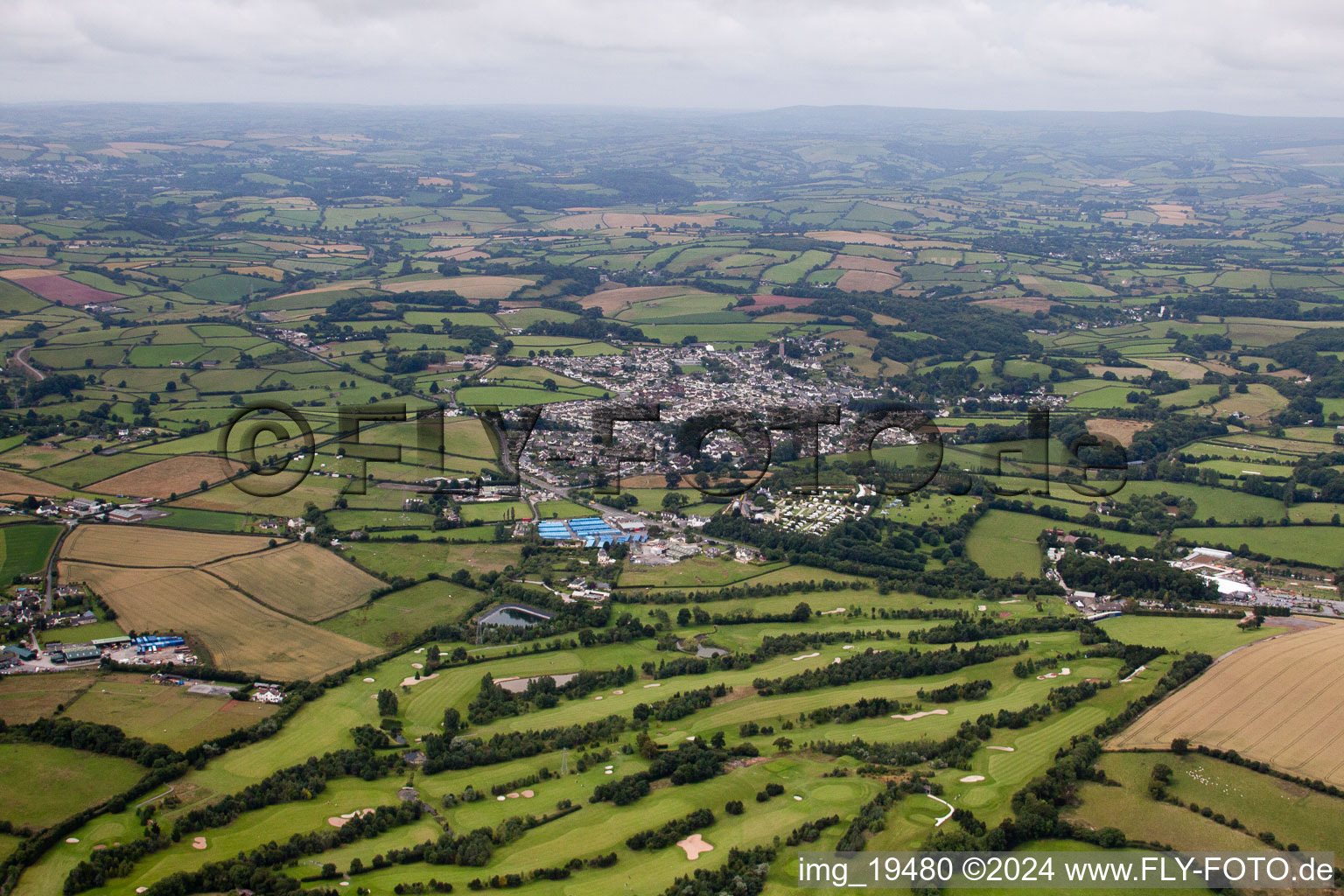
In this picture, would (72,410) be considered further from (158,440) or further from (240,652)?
(240,652)

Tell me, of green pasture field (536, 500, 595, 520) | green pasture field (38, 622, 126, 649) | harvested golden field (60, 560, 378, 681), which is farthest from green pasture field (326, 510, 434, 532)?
green pasture field (38, 622, 126, 649)

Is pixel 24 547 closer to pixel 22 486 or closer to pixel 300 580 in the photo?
pixel 22 486

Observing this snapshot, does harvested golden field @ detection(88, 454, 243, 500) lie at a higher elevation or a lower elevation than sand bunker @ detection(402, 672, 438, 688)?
higher

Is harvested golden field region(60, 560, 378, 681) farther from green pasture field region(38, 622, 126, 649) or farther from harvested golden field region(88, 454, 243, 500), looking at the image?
harvested golden field region(88, 454, 243, 500)

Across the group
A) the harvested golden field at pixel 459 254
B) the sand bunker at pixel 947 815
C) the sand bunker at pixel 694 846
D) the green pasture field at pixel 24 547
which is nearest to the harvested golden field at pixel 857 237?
the harvested golden field at pixel 459 254

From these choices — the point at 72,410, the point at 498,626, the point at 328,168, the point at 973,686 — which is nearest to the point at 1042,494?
the point at 973,686

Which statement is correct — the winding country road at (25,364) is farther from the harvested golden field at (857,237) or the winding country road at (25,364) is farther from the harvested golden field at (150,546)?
the harvested golden field at (857,237)
